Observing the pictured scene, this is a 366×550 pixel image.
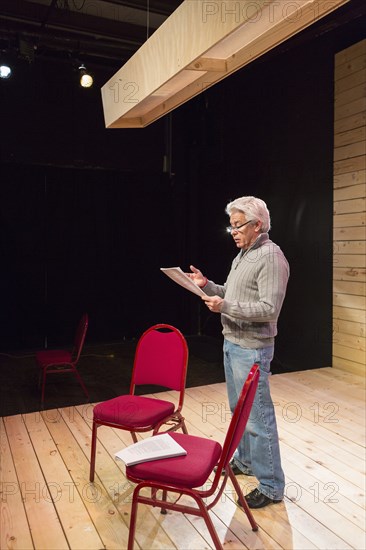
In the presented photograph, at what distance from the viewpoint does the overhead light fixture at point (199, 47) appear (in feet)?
5.84

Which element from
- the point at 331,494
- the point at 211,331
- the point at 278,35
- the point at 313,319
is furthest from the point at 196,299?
the point at 278,35

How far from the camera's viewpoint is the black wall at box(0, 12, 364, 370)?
5.26m

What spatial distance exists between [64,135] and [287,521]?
18.1 feet

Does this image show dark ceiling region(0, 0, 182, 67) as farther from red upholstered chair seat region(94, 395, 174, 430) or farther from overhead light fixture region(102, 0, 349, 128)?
red upholstered chair seat region(94, 395, 174, 430)

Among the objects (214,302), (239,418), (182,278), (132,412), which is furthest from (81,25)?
(239,418)

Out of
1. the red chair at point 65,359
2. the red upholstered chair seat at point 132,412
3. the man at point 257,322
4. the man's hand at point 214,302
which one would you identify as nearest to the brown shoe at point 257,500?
the man at point 257,322

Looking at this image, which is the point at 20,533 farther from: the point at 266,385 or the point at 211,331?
the point at 211,331

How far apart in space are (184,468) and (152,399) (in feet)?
2.95

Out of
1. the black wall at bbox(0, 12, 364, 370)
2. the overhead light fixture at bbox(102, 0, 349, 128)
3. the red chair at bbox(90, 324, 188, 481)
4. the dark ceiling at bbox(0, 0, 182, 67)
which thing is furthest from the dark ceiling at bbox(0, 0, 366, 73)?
the red chair at bbox(90, 324, 188, 481)

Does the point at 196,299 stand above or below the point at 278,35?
below

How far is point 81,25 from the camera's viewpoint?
17.4ft

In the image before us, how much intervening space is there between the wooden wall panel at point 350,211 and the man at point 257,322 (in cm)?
273

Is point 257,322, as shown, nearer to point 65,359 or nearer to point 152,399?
point 152,399

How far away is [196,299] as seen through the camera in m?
7.57
